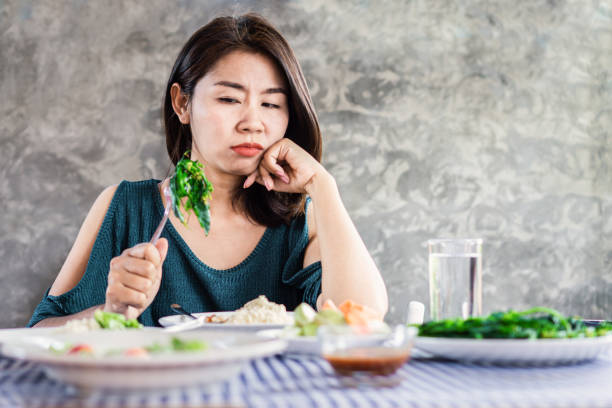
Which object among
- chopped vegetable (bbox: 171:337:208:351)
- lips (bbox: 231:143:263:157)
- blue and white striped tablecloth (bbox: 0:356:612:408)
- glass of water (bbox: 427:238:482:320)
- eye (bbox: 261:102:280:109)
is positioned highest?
eye (bbox: 261:102:280:109)

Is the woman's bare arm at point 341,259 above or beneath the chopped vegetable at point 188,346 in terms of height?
above

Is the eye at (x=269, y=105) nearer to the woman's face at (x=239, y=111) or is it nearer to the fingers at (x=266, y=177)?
the woman's face at (x=239, y=111)

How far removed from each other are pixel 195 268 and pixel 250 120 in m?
0.50

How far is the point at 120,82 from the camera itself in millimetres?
2830

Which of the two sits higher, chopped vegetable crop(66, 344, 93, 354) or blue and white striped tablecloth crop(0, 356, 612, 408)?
chopped vegetable crop(66, 344, 93, 354)

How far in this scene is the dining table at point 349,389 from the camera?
21.7 inches

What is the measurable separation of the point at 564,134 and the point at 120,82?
2445mm

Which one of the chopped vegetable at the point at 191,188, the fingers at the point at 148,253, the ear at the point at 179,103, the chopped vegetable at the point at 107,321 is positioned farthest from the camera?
the ear at the point at 179,103

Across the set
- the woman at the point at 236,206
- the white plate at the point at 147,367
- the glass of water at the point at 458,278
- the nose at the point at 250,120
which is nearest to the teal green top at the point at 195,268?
the woman at the point at 236,206

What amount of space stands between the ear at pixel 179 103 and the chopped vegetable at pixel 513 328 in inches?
49.6

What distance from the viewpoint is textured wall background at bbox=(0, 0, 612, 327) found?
2.77 m

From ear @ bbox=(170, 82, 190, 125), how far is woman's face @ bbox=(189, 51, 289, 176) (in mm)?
102

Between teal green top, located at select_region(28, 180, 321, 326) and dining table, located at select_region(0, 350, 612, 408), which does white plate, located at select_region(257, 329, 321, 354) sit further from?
teal green top, located at select_region(28, 180, 321, 326)

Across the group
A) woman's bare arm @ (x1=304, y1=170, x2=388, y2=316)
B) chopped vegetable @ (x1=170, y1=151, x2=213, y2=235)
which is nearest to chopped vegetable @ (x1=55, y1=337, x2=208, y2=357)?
chopped vegetable @ (x1=170, y1=151, x2=213, y2=235)
